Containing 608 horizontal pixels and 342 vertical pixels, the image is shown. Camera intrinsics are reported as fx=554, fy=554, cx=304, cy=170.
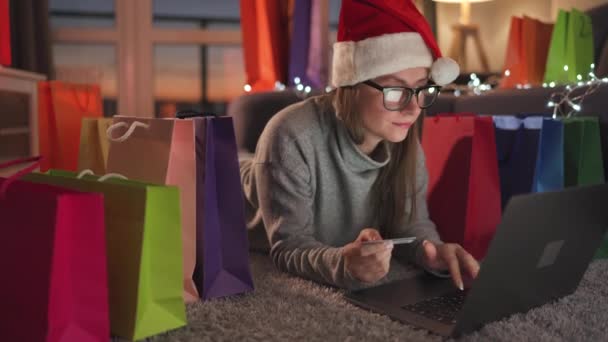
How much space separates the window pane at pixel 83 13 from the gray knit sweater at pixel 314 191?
265cm

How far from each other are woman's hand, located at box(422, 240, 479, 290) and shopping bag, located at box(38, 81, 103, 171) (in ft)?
4.43

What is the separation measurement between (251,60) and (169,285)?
2.45m

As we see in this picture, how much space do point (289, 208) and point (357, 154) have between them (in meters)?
0.21

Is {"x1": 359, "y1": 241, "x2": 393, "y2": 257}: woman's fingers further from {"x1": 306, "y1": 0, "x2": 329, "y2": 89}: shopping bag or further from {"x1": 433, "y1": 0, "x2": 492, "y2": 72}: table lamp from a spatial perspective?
{"x1": 306, "y1": 0, "x2": 329, "y2": 89}: shopping bag

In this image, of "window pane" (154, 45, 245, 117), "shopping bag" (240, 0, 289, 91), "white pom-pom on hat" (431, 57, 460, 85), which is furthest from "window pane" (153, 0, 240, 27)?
"white pom-pom on hat" (431, 57, 460, 85)

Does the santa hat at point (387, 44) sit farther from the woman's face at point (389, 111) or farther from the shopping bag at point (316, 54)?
the shopping bag at point (316, 54)

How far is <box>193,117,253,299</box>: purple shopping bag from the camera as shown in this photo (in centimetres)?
95

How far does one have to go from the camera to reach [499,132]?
1369mm

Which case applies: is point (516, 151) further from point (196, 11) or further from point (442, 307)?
point (196, 11)

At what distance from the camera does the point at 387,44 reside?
1.12 metres

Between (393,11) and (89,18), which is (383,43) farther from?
(89,18)

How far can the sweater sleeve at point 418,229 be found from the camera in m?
1.21

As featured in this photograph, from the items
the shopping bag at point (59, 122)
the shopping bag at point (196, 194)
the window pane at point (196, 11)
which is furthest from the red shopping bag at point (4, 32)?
the window pane at point (196, 11)

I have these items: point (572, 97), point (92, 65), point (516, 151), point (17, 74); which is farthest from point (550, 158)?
point (92, 65)
